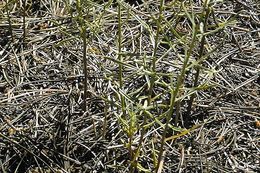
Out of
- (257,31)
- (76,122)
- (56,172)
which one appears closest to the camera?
(56,172)

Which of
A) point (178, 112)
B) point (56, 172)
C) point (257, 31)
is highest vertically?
point (257, 31)

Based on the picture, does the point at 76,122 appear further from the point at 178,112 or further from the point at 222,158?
the point at 222,158

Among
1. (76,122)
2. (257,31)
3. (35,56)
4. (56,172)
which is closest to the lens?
(56,172)

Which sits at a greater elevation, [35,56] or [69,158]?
[35,56]

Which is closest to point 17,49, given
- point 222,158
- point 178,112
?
point 178,112

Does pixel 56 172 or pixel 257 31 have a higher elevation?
pixel 257 31

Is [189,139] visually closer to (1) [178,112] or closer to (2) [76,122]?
(1) [178,112]

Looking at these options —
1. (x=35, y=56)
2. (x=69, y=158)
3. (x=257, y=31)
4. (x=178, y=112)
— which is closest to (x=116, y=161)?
(x=69, y=158)

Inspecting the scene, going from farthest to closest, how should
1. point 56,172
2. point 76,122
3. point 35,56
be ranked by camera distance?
point 35,56 < point 76,122 < point 56,172

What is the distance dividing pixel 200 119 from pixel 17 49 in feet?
3.09

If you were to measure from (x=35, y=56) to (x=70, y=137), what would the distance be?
1.77 ft

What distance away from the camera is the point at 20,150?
2182 mm

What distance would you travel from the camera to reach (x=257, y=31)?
2.75 m

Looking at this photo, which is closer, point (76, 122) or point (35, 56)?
point (76, 122)
